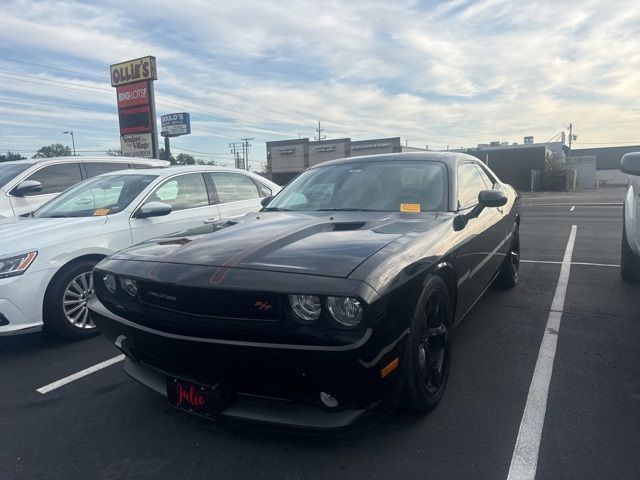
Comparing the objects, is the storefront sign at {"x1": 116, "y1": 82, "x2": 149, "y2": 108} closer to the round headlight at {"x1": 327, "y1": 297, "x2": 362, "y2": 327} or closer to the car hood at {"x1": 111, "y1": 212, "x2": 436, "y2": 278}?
the car hood at {"x1": 111, "y1": 212, "x2": 436, "y2": 278}

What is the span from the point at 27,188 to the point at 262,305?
222 inches

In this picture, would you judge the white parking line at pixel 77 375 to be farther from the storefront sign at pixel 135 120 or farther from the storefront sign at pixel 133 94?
the storefront sign at pixel 133 94

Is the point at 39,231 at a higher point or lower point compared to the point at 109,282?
higher

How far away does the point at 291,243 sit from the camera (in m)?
2.64

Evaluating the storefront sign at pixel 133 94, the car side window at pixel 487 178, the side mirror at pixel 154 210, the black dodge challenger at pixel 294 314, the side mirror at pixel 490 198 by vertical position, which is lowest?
the black dodge challenger at pixel 294 314

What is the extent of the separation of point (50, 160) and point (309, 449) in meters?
6.51

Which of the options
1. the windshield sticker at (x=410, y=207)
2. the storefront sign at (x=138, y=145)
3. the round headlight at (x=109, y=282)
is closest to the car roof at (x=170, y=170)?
the round headlight at (x=109, y=282)

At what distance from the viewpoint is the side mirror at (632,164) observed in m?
4.03

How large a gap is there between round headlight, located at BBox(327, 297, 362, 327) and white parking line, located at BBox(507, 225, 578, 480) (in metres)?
1.03

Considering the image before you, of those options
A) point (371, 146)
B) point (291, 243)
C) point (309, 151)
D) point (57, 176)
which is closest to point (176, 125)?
point (57, 176)

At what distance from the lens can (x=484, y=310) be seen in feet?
15.6

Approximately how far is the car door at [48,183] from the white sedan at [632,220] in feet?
22.3

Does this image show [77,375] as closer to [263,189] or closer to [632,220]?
[263,189]

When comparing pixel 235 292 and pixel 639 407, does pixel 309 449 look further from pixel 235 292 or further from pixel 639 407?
pixel 639 407
